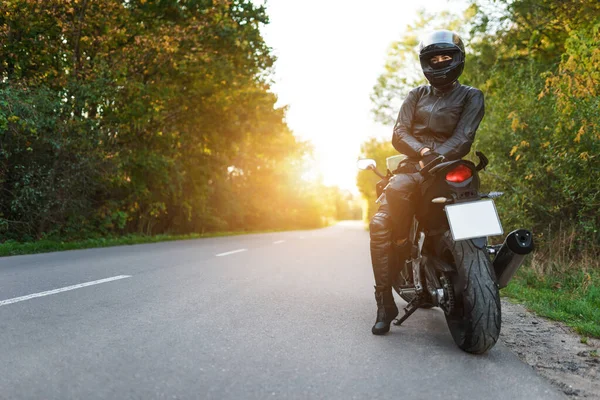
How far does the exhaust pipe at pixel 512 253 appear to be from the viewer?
3502 mm

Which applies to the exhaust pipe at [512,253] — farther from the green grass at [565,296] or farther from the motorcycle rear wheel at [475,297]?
the green grass at [565,296]

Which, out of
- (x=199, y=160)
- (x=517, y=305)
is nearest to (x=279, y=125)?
(x=199, y=160)

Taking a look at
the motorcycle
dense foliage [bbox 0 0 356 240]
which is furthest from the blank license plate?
dense foliage [bbox 0 0 356 240]

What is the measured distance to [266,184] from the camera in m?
34.5

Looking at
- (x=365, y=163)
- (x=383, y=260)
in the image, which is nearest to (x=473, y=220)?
(x=383, y=260)

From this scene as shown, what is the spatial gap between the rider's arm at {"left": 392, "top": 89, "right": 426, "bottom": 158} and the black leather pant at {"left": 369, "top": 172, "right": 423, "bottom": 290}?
0.23 metres

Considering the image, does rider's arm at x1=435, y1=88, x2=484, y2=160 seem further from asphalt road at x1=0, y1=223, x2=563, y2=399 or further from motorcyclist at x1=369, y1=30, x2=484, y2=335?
asphalt road at x1=0, y1=223, x2=563, y2=399

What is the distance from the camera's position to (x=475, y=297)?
3.39m

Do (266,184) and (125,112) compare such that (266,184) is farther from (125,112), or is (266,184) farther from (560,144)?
(560,144)

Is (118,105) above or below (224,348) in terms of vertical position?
above

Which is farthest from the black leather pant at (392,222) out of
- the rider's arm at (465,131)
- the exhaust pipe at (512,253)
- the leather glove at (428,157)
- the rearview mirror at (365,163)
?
the exhaust pipe at (512,253)

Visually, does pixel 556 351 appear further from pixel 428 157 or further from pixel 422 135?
pixel 422 135

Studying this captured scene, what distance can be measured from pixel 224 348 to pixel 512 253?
1971 millimetres

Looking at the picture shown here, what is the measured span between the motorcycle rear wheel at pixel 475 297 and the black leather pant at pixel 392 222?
22.2 inches
